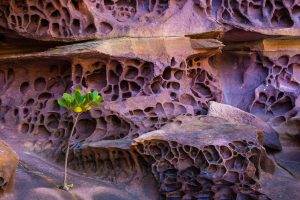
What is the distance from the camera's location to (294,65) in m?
5.12

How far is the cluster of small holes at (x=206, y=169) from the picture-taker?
12.0 feet

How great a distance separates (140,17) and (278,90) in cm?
154

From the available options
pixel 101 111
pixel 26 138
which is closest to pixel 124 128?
pixel 101 111

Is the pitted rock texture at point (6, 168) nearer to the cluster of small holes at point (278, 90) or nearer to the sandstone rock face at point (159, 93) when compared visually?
the sandstone rock face at point (159, 93)

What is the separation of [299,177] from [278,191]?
0.36 meters

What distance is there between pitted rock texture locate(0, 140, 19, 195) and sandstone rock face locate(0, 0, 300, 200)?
231 mm

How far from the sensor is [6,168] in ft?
11.0

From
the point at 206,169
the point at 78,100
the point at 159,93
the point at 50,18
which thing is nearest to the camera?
the point at 78,100

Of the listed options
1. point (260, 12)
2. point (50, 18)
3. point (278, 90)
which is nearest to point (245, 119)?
point (278, 90)

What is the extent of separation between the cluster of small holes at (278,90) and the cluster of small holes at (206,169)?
119 centimetres

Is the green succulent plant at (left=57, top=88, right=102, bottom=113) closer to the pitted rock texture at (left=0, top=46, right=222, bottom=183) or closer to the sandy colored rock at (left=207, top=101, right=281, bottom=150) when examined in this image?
the pitted rock texture at (left=0, top=46, right=222, bottom=183)

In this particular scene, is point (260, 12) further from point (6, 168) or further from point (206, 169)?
→ point (6, 168)

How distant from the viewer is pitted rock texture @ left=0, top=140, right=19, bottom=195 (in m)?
3.35

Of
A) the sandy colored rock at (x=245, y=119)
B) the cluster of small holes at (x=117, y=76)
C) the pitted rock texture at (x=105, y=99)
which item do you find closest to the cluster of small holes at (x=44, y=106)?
the pitted rock texture at (x=105, y=99)
